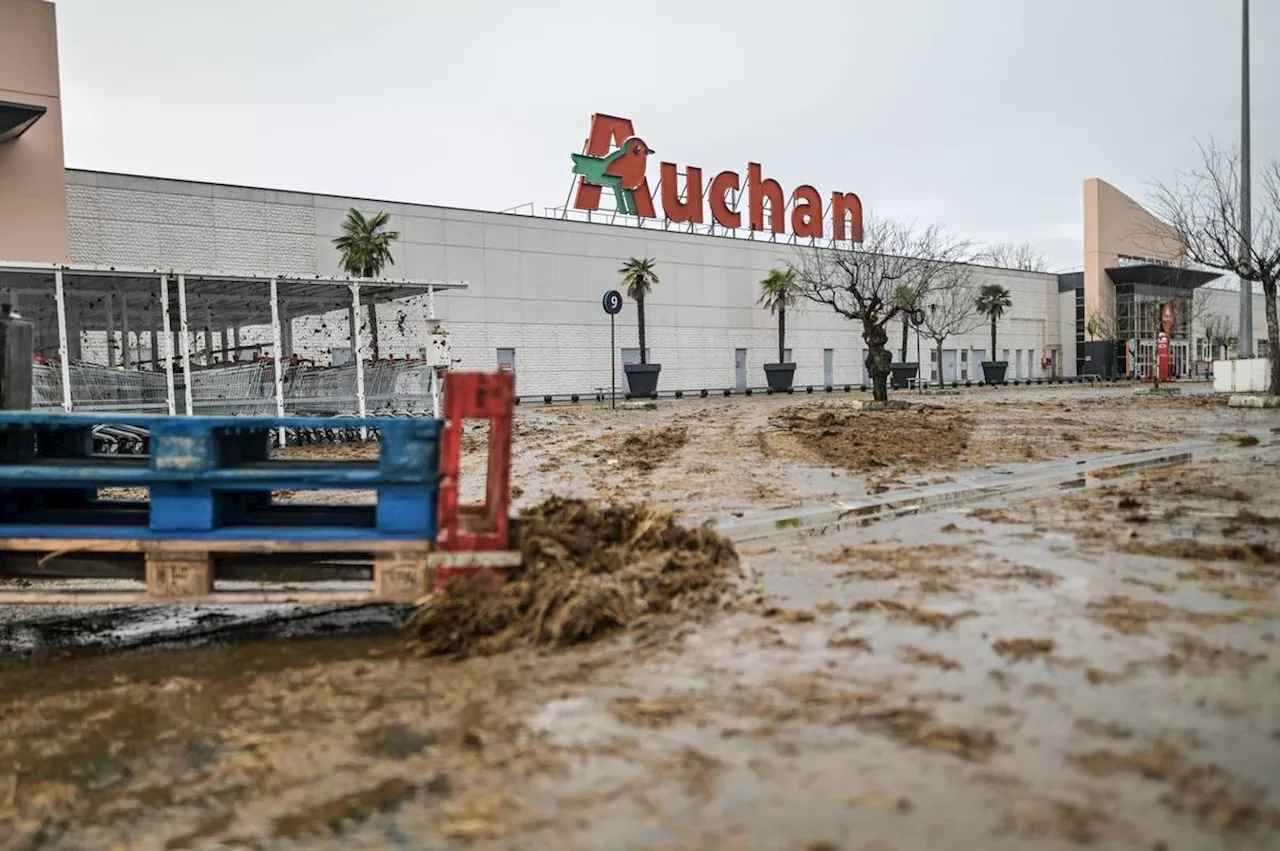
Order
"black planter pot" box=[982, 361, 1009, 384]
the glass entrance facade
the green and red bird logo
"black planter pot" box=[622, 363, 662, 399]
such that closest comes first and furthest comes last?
"black planter pot" box=[622, 363, 662, 399]
the green and red bird logo
"black planter pot" box=[982, 361, 1009, 384]
the glass entrance facade

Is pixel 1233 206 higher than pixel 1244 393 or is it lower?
higher

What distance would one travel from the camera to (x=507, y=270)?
35.7 m

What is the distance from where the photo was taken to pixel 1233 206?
72.5ft

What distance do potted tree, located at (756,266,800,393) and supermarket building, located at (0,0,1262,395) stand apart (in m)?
0.84

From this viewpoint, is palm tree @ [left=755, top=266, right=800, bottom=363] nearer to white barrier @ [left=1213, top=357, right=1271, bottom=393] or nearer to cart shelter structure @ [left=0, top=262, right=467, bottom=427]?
white barrier @ [left=1213, top=357, right=1271, bottom=393]

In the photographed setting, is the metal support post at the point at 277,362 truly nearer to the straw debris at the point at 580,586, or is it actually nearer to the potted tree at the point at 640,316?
the straw debris at the point at 580,586

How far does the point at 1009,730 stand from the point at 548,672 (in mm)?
1808

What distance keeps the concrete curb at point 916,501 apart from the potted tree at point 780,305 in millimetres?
30609

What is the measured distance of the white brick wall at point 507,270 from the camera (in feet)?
90.7

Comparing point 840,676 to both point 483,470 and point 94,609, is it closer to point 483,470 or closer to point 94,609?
point 94,609

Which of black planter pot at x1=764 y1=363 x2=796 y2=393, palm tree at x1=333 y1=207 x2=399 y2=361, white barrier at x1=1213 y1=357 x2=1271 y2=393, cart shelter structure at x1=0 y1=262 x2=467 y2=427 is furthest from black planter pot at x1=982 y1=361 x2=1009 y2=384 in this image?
cart shelter structure at x1=0 y1=262 x2=467 y2=427

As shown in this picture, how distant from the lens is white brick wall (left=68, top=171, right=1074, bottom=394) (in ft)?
90.7

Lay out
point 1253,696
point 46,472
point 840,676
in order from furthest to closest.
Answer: point 46,472
point 840,676
point 1253,696

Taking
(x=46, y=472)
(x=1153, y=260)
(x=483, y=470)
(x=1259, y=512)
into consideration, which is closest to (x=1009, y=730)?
(x=46, y=472)
